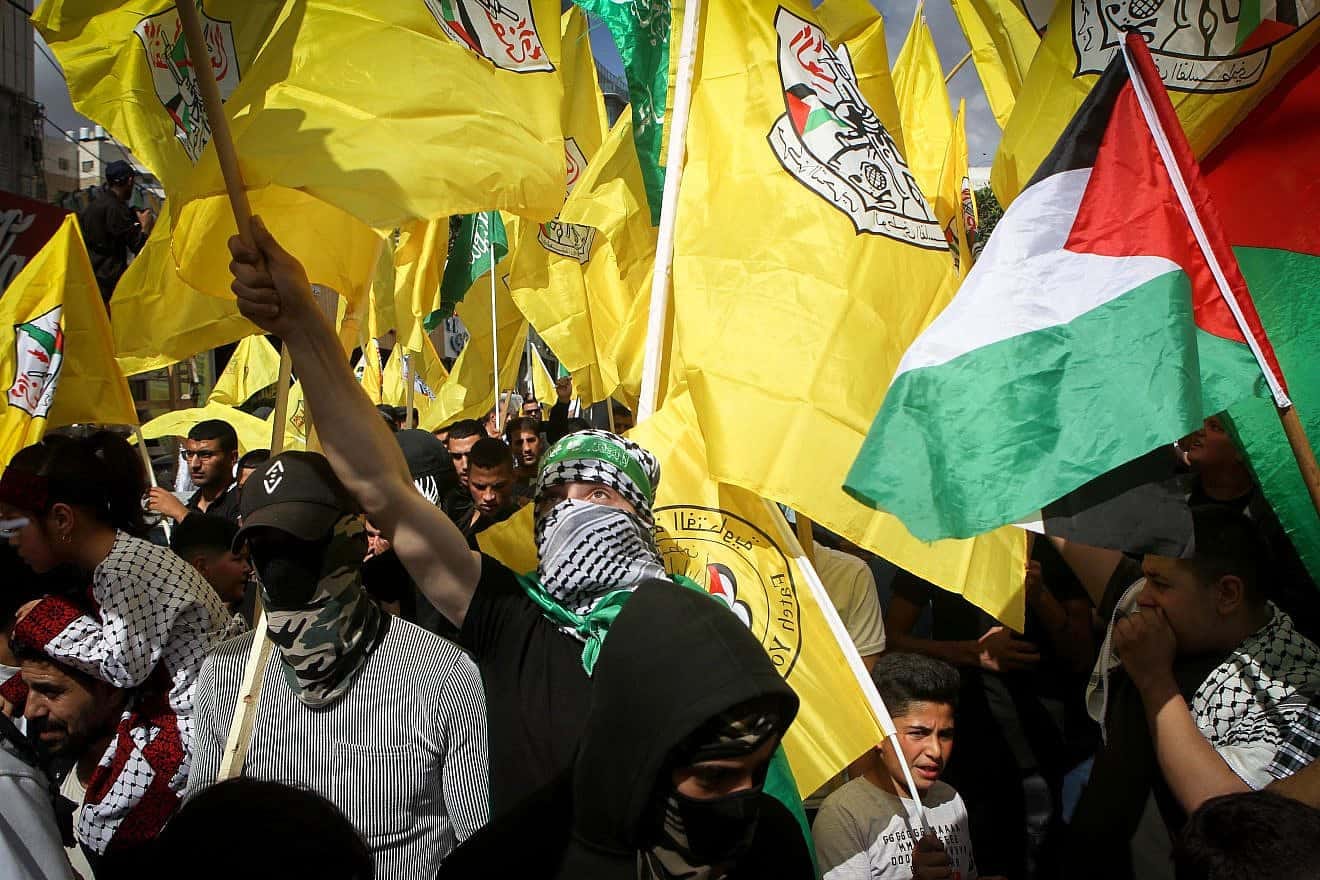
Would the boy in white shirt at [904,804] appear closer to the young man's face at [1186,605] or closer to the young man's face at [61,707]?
the young man's face at [1186,605]

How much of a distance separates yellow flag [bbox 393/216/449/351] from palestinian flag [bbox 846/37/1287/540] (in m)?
3.25

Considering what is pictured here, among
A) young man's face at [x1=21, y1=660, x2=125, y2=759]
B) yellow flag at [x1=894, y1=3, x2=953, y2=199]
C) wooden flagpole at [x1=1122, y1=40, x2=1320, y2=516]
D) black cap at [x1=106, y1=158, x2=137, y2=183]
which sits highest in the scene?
yellow flag at [x1=894, y1=3, x2=953, y2=199]

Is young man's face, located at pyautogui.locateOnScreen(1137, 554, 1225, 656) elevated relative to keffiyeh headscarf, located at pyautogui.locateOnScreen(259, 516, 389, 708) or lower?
elevated

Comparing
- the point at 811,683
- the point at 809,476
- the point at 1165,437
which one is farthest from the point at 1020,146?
the point at 811,683

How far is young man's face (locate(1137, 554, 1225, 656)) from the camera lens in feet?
7.63

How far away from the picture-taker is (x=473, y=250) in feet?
23.5

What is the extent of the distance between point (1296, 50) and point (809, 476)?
1513 mm

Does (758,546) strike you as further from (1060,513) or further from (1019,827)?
(1019,827)

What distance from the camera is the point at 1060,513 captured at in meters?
2.22

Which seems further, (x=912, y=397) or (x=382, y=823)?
(x=912, y=397)

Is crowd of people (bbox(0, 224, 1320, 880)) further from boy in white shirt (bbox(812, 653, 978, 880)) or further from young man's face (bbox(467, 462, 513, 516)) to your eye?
young man's face (bbox(467, 462, 513, 516))

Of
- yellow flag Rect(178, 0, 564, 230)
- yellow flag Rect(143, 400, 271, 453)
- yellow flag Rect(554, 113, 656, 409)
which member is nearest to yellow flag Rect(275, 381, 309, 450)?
yellow flag Rect(143, 400, 271, 453)

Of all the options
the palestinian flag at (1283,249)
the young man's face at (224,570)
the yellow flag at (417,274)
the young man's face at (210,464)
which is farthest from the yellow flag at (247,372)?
the palestinian flag at (1283,249)

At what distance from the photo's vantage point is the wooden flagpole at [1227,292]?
198 centimetres
